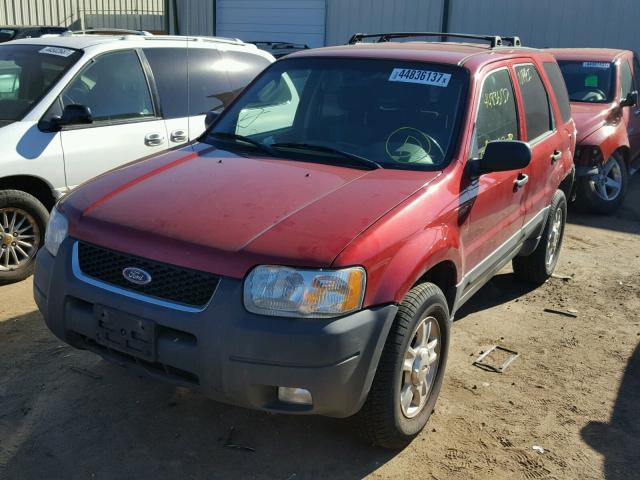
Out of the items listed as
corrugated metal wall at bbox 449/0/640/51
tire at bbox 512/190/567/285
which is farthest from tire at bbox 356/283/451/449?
corrugated metal wall at bbox 449/0/640/51

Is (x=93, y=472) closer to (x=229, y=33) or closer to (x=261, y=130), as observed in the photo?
(x=261, y=130)

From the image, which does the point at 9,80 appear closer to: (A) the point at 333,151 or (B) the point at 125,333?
(A) the point at 333,151

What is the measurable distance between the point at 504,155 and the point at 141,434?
2288 mm

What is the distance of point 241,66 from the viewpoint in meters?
6.56

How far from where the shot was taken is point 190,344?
275 cm

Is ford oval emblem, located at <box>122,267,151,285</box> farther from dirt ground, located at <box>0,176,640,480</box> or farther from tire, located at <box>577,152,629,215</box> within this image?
tire, located at <box>577,152,629,215</box>

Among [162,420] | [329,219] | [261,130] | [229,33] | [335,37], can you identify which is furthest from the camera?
[229,33]

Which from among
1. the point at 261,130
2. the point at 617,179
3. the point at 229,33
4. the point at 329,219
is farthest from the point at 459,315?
the point at 229,33

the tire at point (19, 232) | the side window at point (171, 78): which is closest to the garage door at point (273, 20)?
the side window at point (171, 78)

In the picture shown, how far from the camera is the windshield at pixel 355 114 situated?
12.2ft

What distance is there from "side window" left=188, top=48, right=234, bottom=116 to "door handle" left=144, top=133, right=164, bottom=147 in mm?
433

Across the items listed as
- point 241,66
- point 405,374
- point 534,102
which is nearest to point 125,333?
point 405,374

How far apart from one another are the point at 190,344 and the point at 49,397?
52.1 inches

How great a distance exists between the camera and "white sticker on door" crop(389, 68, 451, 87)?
12.8 ft
